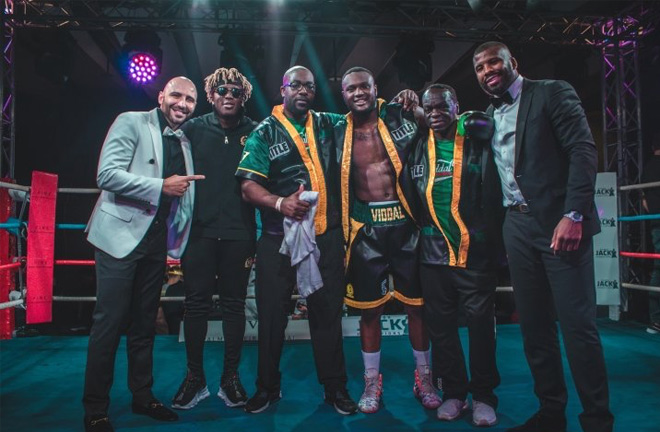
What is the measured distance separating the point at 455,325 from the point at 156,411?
150 cm

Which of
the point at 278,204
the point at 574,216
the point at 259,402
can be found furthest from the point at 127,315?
the point at 574,216

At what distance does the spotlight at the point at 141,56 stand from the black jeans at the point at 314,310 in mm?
4474

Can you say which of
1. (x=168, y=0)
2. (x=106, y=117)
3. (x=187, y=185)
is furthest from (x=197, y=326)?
(x=106, y=117)

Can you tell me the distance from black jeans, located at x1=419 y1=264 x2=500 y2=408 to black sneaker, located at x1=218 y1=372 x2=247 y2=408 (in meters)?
1.00

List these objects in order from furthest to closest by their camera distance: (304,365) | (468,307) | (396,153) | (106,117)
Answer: (106,117) < (304,365) < (396,153) < (468,307)

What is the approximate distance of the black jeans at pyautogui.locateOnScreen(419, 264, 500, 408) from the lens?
84.4 inches

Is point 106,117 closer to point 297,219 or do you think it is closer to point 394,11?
point 394,11

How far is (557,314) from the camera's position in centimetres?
188

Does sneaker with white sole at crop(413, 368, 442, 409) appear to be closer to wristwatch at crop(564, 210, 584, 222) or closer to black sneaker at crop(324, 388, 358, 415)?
black sneaker at crop(324, 388, 358, 415)

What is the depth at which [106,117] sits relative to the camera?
29.3ft

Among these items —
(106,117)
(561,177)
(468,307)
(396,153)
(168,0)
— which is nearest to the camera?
(561,177)

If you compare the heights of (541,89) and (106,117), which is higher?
(106,117)

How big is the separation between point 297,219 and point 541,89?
1.24 meters

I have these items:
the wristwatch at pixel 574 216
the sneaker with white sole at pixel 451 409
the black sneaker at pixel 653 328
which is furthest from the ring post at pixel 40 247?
the black sneaker at pixel 653 328
